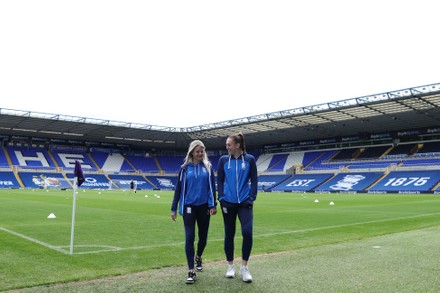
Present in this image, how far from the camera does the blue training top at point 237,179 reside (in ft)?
18.4

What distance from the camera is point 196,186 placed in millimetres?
5652

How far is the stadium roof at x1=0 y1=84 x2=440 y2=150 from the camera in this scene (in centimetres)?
4244

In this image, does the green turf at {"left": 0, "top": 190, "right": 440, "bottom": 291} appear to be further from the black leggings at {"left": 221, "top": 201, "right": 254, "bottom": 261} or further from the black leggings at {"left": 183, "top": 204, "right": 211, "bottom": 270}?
the black leggings at {"left": 221, "top": 201, "right": 254, "bottom": 261}

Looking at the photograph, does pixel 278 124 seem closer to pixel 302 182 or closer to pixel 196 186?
pixel 302 182

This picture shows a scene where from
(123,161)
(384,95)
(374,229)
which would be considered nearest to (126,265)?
(374,229)

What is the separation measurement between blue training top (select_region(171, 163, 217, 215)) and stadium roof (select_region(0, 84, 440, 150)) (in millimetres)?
37171

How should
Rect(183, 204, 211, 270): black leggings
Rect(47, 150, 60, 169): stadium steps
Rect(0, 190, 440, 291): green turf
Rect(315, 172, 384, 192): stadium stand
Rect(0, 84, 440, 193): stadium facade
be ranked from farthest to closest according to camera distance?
Rect(47, 150, 60, 169): stadium steps, Rect(315, 172, 384, 192): stadium stand, Rect(0, 84, 440, 193): stadium facade, Rect(0, 190, 440, 291): green turf, Rect(183, 204, 211, 270): black leggings

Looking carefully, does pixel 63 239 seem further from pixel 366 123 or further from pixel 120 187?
pixel 120 187

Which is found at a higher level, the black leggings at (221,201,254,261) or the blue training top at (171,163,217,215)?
the blue training top at (171,163,217,215)

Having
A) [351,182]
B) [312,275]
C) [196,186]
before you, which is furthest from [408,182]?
[196,186]

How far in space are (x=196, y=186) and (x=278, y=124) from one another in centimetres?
5157

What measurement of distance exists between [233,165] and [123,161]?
7510 centimetres

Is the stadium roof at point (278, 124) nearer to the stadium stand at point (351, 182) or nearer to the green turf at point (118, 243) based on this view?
the stadium stand at point (351, 182)

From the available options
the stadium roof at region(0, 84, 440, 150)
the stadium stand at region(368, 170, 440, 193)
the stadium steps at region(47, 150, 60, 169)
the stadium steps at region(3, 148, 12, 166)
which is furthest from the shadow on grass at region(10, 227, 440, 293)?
the stadium steps at region(47, 150, 60, 169)
